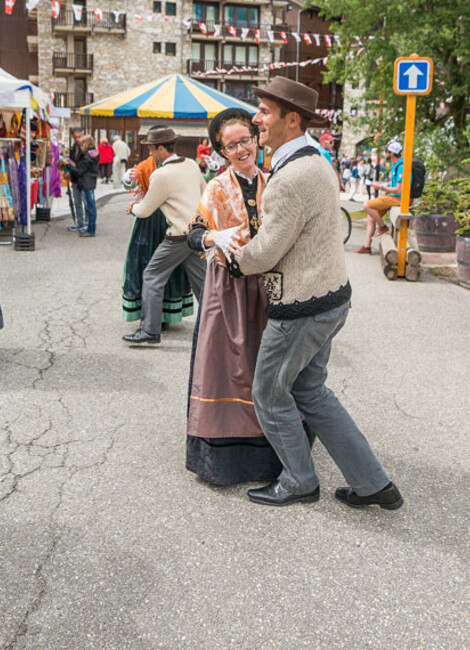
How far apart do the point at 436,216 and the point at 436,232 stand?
26 centimetres

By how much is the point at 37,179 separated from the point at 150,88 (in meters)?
3.18

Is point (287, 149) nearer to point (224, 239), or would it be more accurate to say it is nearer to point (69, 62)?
point (224, 239)

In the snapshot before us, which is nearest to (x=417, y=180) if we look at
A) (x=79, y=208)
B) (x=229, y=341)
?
(x=79, y=208)

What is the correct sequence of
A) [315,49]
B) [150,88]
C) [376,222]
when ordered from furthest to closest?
1. [315,49]
2. [150,88]
3. [376,222]

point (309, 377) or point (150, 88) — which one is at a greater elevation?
point (150, 88)

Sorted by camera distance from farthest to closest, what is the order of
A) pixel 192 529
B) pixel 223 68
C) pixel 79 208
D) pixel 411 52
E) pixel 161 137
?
pixel 223 68 → pixel 411 52 → pixel 79 208 → pixel 161 137 → pixel 192 529

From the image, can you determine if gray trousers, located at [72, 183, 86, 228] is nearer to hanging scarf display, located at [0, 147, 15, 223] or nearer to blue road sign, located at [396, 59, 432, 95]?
hanging scarf display, located at [0, 147, 15, 223]

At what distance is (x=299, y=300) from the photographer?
3.00 meters

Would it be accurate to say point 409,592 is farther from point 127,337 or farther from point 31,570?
point 127,337

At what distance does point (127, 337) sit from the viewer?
632cm

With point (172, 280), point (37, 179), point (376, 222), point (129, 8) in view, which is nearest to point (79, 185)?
point (37, 179)

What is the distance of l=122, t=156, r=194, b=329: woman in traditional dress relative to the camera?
6.35m

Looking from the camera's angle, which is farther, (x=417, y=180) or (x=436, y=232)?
(x=436, y=232)

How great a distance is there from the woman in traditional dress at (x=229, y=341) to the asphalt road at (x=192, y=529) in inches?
6.2
